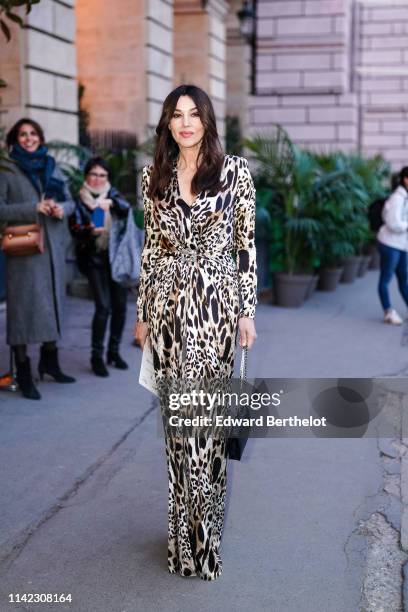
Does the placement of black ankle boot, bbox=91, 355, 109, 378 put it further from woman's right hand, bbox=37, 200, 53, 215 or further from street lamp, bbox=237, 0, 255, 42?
street lamp, bbox=237, 0, 255, 42

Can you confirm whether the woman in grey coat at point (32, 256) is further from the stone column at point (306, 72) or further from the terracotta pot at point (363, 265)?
the stone column at point (306, 72)

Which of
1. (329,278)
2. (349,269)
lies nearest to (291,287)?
(329,278)

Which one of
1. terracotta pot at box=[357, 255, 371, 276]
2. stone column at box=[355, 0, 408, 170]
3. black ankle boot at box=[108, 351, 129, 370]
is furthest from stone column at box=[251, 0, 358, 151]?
black ankle boot at box=[108, 351, 129, 370]

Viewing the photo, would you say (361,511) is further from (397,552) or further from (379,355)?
(379,355)

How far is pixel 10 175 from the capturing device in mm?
6434

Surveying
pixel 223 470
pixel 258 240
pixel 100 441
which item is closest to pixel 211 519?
pixel 223 470

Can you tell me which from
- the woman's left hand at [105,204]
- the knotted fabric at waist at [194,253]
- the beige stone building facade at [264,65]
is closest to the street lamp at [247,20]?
the beige stone building facade at [264,65]

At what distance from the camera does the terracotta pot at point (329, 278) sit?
528 inches

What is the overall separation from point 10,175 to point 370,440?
3.21 m

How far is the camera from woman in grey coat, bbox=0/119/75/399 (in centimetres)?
638

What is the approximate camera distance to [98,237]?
23.5 ft

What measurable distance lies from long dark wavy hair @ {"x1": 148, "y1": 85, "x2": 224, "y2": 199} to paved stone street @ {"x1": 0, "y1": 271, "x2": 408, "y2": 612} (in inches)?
63.5

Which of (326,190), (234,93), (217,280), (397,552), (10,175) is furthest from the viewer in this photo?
(234,93)

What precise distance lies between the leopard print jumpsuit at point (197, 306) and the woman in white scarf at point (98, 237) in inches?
140
